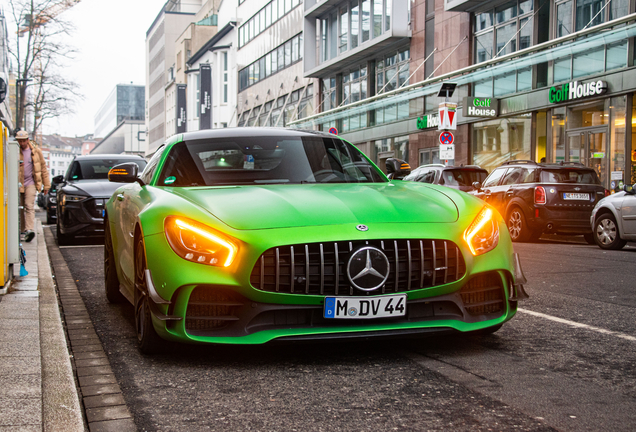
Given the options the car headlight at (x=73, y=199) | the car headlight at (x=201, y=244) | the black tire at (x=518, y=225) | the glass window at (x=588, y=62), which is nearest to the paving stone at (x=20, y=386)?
the car headlight at (x=201, y=244)

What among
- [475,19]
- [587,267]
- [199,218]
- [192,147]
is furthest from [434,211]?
[475,19]

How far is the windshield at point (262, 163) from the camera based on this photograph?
5160 mm

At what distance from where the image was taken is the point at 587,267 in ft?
31.6

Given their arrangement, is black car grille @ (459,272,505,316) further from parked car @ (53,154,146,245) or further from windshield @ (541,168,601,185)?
windshield @ (541,168,601,185)

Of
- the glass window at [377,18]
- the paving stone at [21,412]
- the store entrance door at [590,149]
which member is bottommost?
the paving stone at [21,412]

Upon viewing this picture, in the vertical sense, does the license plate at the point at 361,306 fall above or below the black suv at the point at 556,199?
below

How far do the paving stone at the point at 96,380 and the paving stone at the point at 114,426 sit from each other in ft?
2.17

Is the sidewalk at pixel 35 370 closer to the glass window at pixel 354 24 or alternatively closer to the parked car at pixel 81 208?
the parked car at pixel 81 208

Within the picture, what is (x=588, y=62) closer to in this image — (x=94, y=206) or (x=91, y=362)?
(x=94, y=206)

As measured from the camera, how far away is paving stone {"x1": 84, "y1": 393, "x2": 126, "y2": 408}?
3.47 meters

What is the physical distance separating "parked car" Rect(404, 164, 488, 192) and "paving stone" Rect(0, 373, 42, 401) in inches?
556

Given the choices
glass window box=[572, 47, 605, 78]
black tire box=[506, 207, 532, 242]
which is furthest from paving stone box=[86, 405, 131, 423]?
glass window box=[572, 47, 605, 78]

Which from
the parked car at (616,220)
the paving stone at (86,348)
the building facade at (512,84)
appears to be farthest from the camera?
the building facade at (512,84)

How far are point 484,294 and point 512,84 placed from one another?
71.1 ft
